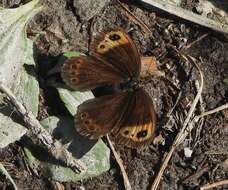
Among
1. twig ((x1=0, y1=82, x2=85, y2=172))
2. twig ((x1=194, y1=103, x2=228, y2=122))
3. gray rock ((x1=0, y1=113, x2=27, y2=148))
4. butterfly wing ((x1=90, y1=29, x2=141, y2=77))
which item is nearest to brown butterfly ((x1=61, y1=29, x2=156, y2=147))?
butterfly wing ((x1=90, y1=29, x2=141, y2=77))

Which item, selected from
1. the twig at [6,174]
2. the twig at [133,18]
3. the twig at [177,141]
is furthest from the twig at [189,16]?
the twig at [6,174]

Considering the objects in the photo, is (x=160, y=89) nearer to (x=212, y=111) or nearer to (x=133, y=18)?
(x=212, y=111)

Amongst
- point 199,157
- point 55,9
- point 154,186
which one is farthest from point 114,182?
point 55,9

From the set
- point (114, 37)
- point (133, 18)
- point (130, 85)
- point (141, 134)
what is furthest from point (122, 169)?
point (133, 18)

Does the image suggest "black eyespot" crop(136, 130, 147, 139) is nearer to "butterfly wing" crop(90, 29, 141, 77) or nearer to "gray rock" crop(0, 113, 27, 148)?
"butterfly wing" crop(90, 29, 141, 77)

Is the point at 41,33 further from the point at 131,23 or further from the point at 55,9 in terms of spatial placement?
the point at 131,23

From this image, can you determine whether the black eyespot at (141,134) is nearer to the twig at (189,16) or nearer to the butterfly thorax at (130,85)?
the butterfly thorax at (130,85)
